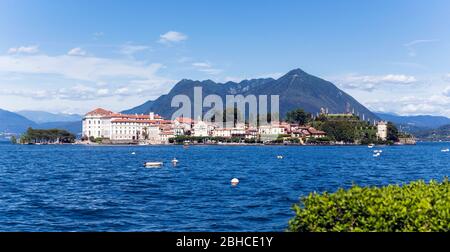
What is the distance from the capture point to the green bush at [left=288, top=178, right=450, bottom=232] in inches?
255

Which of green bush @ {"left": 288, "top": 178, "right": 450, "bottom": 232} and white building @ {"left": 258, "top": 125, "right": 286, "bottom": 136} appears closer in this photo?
green bush @ {"left": 288, "top": 178, "right": 450, "bottom": 232}

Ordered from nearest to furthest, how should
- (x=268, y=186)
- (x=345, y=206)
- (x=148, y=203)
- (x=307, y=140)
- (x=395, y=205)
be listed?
(x=395, y=205), (x=345, y=206), (x=148, y=203), (x=268, y=186), (x=307, y=140)

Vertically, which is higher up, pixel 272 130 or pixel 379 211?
Answer: pixel 272 130

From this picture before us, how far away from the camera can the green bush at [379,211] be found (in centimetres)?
649

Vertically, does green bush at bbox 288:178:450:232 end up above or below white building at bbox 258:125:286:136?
below

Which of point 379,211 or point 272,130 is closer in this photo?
point 379,211

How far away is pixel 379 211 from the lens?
670cm

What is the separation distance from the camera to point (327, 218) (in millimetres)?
7344
